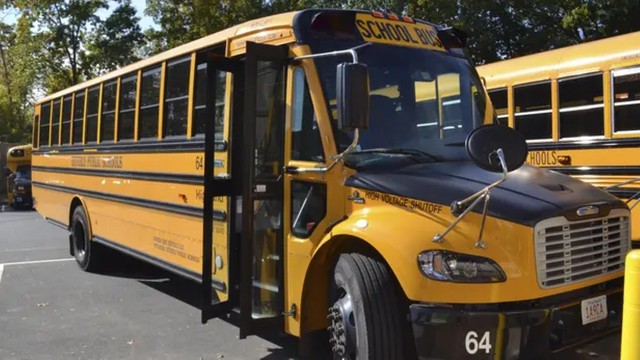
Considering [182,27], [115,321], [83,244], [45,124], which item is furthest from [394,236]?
[182,27]

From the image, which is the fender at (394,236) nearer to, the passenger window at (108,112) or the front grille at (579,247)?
the front grille at (579,247)

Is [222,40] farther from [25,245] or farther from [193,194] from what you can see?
[25,245]

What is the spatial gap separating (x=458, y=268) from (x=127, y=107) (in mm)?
4927

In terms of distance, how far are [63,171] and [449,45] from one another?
22.2 ft

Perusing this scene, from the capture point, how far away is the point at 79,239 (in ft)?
→ 28.9

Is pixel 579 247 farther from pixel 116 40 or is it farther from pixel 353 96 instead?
pixel 116 40

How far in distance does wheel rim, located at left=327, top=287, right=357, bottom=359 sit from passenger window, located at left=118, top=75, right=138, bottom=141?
3.95 metres

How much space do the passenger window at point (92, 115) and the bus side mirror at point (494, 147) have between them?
580 centimetres

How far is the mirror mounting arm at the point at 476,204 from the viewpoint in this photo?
127 inches

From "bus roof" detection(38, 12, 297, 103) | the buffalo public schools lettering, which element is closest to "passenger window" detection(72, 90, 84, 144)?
the buffalo public schools lettering

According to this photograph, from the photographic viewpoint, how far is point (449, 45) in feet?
15.8

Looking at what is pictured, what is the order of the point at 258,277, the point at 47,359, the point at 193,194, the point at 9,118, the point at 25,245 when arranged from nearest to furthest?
the point at 258,277 → the point at 47,359 → the point at 193,194 → the point at 25,245 → the point at 9,118

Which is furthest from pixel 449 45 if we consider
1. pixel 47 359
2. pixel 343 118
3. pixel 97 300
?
pixel 97 300

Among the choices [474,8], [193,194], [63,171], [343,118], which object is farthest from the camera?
[474,8]
